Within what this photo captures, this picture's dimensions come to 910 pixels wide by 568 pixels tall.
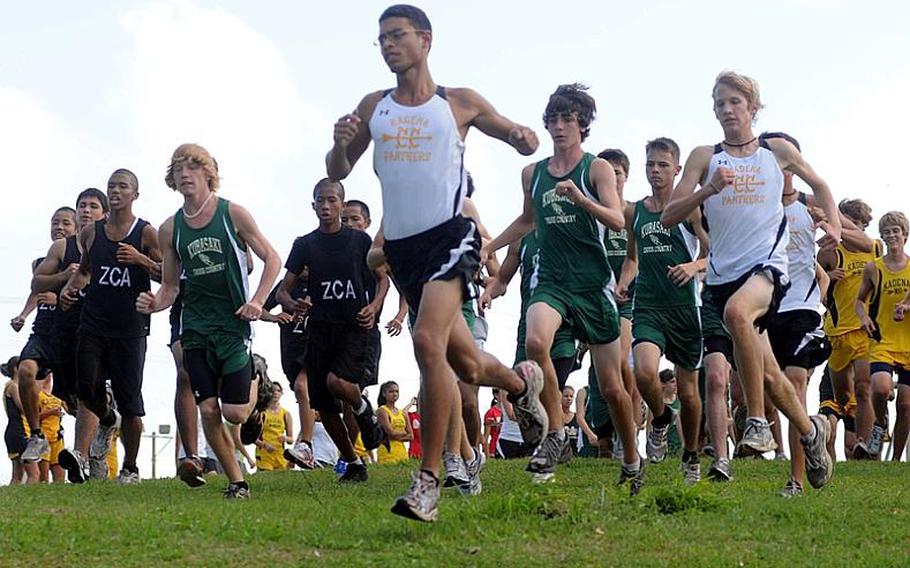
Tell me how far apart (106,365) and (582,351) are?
5.77m

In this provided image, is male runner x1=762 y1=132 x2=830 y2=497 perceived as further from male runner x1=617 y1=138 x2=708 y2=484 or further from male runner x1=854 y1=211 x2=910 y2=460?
male runner x1=854 y1=211 x2=910 y2=460

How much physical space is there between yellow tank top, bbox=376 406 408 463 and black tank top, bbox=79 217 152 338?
5798 millimetres

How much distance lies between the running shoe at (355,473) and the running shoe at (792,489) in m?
3.90

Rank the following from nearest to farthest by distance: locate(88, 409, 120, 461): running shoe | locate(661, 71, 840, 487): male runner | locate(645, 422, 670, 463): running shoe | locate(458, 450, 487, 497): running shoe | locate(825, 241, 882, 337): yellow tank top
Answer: locate(661, 71, 840, 487): male runner < locate(458, 450, 487, 497): running shoe < locate(645, 422, 670, 463): running shoe < locate(88, 409, 120, 461): running shoe < locate(825, 241, 882, 337): yellow tank top

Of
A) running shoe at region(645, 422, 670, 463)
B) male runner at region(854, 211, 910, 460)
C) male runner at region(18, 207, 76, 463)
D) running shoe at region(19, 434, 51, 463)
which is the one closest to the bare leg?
running shoe at region(645, 422, 670, 463)

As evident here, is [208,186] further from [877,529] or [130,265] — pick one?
[877,529]

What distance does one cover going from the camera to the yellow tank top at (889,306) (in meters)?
15.4

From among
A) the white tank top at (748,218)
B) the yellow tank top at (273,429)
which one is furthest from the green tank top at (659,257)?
the yellow tank top at (273,429)

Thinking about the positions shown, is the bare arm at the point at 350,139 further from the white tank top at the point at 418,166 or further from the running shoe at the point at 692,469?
the running shoe at the point at 692,469

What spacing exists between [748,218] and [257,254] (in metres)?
3.72

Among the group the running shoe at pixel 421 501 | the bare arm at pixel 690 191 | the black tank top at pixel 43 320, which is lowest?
the running shoe at pixel 421 501

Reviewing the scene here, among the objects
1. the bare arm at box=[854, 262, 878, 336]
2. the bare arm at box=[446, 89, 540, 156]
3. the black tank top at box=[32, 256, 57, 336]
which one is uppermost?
the bare arm at box=[446, 89, 540, 156]

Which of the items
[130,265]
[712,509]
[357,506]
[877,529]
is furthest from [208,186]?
[877,529]

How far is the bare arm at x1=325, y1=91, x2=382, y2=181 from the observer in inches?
324
